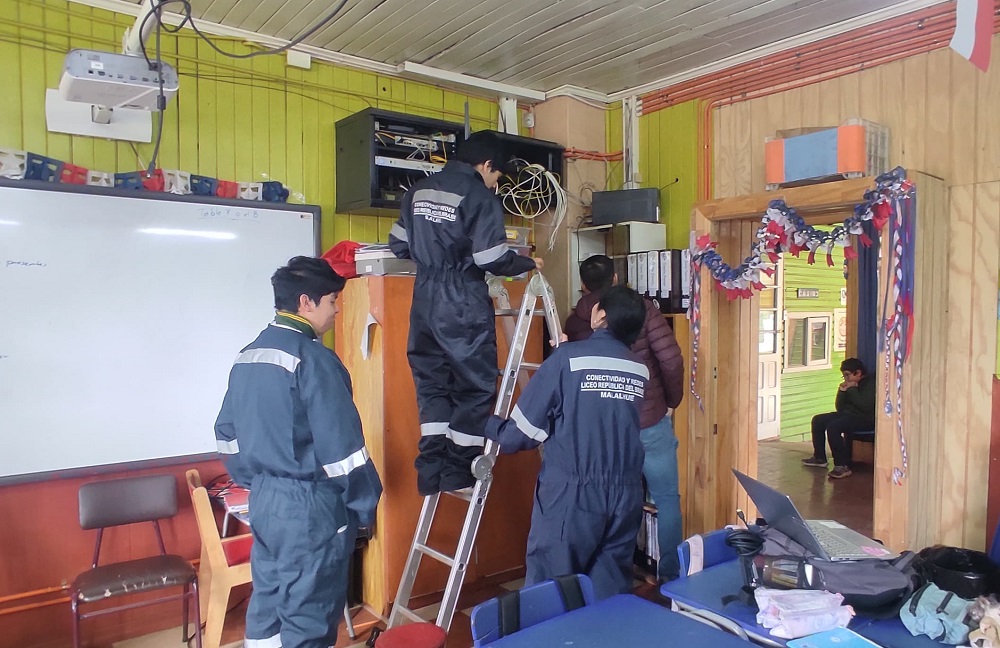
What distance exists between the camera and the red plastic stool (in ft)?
7.23

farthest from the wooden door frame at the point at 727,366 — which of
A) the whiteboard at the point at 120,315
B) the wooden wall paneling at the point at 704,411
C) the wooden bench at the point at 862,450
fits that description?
the wooden bench at the point at 862,450

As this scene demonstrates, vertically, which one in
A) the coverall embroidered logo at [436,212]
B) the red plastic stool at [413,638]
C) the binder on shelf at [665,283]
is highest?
the coverall embroidered logo at [436,212]

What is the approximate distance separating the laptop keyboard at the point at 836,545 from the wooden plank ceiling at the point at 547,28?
225 centimetres

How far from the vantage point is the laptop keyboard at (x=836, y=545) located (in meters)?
1.95

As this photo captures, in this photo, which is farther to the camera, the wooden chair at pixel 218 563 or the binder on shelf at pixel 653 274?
the binder on shelf at pixel 653 274

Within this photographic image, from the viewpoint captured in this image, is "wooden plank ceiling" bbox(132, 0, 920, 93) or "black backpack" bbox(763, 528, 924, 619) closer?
"black backpack" bbox(763, 528, 924, 619)

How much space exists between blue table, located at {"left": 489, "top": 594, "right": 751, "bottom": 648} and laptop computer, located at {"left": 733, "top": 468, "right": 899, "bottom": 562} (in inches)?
15.2

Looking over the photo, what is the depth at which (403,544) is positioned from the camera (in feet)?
11.1

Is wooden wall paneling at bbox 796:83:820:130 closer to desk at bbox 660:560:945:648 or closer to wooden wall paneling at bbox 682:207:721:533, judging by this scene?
wooden wall paneling at bbox 682:207:721:533

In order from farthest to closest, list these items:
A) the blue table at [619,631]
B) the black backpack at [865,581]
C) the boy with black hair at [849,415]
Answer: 1. the boy with black hair at [849,415]
2. the black backpack at [865,581]
3. the blue table at [619,631]

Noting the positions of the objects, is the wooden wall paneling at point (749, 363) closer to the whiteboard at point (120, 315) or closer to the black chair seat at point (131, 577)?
the whiteboard at point (120, 315)

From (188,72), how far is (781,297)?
585cm

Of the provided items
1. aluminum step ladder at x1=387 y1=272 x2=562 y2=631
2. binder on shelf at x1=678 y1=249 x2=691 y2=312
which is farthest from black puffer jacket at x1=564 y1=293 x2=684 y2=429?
aluminum step ladder at x1=387 y1=272 x2=562 y2=631

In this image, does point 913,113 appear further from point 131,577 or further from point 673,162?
point 131,577
